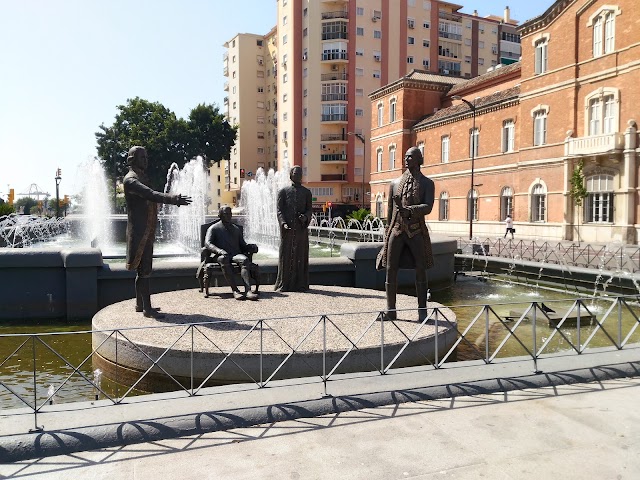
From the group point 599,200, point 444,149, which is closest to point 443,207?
point 444,149

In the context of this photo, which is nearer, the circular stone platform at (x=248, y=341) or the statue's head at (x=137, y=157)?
the circular stone platform at (x=248, y=341)

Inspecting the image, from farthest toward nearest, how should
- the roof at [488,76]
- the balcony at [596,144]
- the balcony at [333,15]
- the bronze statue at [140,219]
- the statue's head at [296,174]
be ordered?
the balcony at [333,15] < the roof at [488,76] < the balcony at [596,144] < the statue's head at [296,174] < the bronze statue at [140,219]

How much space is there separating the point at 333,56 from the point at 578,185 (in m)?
35.1

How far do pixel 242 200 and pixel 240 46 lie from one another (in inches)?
876

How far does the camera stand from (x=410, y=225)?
8086mm

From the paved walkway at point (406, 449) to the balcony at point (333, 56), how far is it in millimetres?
55761

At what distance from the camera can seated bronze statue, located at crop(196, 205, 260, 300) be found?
31.9 ft

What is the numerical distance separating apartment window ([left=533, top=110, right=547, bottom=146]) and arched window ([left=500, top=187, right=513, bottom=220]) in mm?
3701

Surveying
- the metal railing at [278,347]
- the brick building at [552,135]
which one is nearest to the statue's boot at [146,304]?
the metal railing at [278,347]

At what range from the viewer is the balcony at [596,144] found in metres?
26.9

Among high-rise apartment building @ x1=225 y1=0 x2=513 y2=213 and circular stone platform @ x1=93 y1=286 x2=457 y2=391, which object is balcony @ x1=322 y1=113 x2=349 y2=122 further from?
circular stone platform @ x1=93 y1=286 x2=457 y2=391

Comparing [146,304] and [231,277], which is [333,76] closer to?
[231,277]

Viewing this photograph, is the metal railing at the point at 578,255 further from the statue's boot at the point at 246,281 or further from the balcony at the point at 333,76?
the balcony at the point at 333,76

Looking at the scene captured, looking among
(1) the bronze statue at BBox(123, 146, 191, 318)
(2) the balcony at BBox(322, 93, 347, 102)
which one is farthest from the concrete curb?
(2) the balcony at BBox(322, 93, 347, 102)
